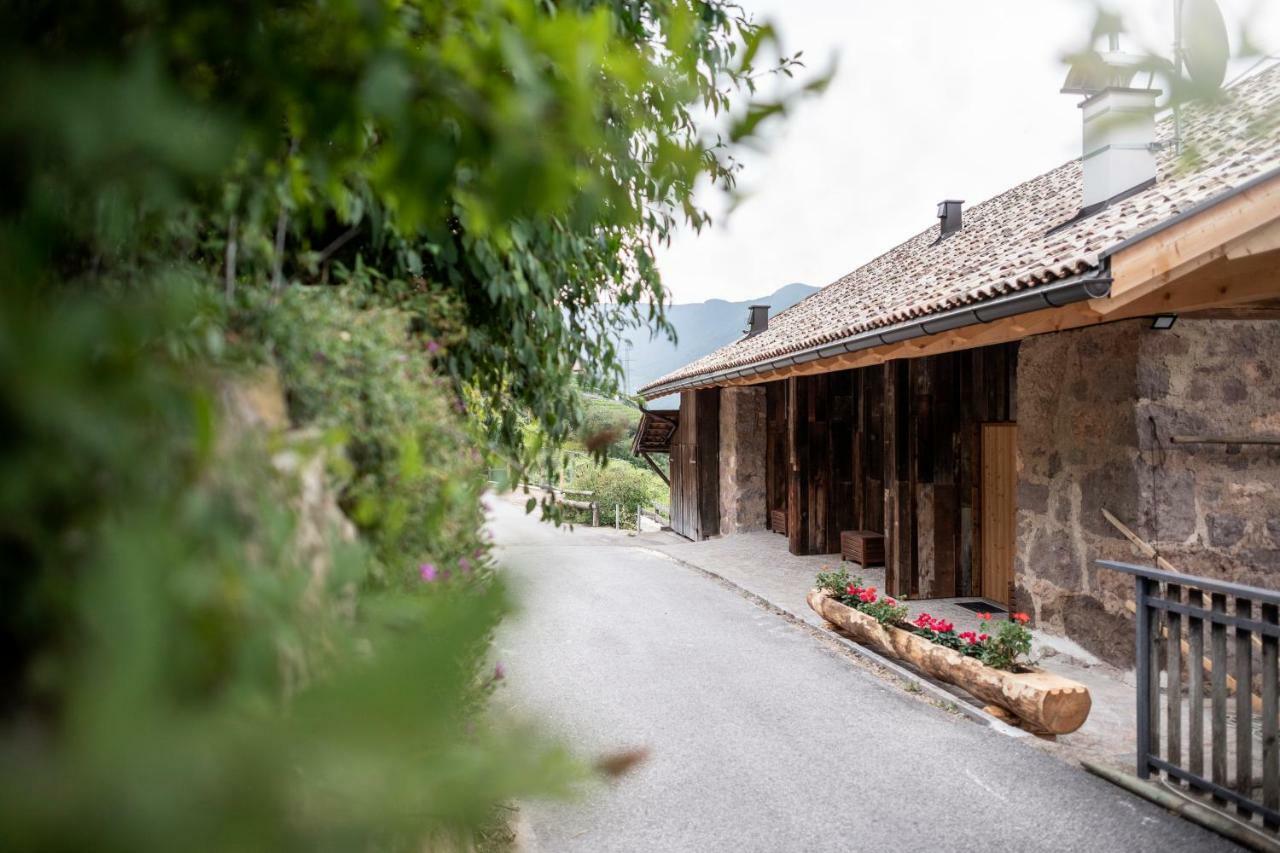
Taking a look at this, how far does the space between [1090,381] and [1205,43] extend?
5.68 meters

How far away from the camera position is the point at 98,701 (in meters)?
0.38

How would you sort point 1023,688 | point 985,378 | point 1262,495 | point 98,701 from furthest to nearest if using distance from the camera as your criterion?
1. point 985,378
2. point 1262,495
3. point 1023,688
4. point 98,701

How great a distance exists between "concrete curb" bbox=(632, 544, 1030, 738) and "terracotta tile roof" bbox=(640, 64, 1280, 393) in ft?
8.35

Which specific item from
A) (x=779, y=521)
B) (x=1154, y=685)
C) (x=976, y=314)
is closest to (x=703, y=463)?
(x=779, y=521)

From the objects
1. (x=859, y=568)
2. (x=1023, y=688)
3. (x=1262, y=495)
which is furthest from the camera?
(x=859, y=568)

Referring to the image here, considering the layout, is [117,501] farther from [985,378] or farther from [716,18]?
[985,378]

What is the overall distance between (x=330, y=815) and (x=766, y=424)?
1297cm

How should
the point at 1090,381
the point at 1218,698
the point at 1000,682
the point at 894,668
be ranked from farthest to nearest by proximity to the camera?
the point at 894,668 → the point at 1090,381 → the point at 1000,682 → the point at 1218,698

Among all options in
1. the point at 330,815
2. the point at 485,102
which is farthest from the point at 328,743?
the point at 485,102

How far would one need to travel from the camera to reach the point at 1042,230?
23.7 ft

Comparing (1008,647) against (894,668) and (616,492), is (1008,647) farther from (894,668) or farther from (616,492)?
(616,492)

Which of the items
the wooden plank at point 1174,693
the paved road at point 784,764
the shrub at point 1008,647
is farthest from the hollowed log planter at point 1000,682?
the wooden plank at point 1174,693

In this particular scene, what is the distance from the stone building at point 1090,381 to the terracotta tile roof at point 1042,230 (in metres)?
0.04

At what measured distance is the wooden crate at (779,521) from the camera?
12.9m
